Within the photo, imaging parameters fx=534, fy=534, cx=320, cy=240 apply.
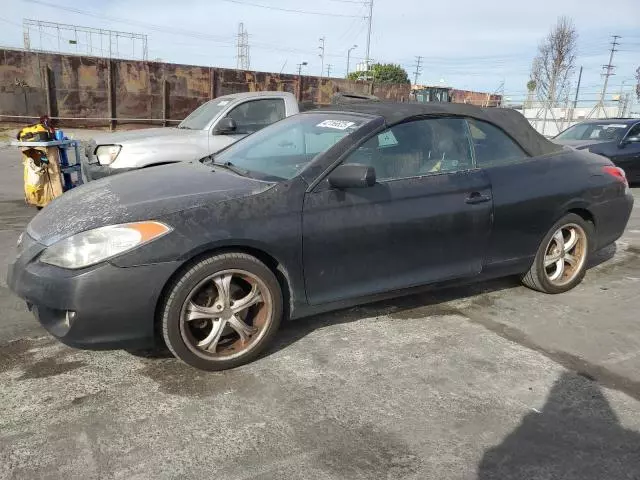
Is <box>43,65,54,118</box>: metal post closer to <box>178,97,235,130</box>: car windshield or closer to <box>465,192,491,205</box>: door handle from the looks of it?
<box>178,97,235,130</box>: car windshield

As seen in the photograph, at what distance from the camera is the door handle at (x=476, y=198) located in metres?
3.86

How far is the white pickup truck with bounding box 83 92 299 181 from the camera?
691 cm

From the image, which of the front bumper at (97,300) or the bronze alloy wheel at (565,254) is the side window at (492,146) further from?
the front bumper at (97,300)

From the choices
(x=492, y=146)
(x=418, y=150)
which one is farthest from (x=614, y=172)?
(x=418, y=150)

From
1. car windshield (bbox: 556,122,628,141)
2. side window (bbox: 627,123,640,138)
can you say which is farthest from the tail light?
side window (bbox: 627,123,640,138)

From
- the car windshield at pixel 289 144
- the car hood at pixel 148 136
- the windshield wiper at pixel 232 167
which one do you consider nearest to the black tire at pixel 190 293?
the car windshield at pixel 289 144

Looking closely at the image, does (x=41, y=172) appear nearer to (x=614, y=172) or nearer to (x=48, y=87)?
(x=614, y=172)

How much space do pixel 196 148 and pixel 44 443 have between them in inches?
204

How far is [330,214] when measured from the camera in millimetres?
3334

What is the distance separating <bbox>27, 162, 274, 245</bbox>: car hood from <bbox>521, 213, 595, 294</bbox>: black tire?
8.06ft

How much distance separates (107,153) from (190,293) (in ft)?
15.8

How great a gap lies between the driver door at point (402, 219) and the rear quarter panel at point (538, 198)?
0.52 ft

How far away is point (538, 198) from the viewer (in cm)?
422

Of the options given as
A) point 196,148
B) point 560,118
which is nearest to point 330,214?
point 196,148
